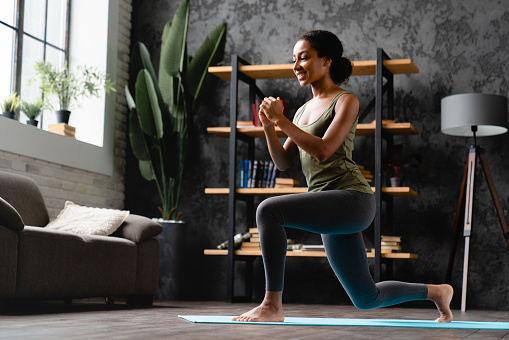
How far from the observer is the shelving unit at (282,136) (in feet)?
16.0

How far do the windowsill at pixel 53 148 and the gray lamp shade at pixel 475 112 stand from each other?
2.56m

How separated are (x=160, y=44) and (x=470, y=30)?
252cm

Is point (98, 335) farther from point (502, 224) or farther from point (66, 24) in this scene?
point (66, 24)

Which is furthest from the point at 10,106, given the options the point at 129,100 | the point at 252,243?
the point at 252,243

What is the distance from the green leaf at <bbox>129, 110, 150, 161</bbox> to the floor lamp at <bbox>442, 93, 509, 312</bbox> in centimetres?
227

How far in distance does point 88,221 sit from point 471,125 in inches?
99.3

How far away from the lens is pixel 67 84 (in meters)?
5.18

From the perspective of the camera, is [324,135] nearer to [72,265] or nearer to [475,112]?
[72,265]

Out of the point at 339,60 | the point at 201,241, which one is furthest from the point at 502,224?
the point at 339,60

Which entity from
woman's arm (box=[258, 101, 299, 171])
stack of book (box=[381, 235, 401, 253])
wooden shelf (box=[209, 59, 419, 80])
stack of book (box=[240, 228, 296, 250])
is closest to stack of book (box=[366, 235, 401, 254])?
stack of book (box=[381, 235, 401, 253])

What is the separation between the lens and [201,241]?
5.77 metres

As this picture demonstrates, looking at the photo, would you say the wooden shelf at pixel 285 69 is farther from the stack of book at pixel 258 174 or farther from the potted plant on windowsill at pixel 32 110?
the potted plant on windowsill at pixel 32 110

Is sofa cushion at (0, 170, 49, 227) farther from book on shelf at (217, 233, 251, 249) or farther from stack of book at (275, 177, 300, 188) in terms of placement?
stack of book at (275, 177, 300, 188)

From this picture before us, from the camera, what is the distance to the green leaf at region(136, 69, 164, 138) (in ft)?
18.1
